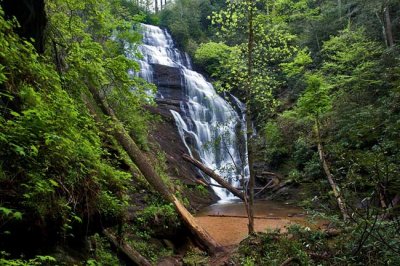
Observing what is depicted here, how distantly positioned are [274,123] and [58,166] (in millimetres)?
18365

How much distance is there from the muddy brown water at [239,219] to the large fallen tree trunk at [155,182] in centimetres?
116

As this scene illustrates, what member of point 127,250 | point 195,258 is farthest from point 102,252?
point 195,258

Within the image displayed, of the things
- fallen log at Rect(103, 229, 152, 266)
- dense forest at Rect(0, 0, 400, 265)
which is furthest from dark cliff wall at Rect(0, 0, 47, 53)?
fallen log at Rect(103, 229, 152, 266)

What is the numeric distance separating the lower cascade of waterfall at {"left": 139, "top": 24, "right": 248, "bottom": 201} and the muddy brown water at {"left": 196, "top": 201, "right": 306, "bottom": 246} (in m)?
2.52

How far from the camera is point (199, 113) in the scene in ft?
77.7

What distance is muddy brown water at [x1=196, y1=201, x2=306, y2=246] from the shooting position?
10227 mm

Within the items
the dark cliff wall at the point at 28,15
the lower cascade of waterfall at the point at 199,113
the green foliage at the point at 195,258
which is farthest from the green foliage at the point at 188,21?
the dark cliff wall at the point at 28,15

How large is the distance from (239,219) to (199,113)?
40.8 feet

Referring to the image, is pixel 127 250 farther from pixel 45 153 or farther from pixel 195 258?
pixel 45 153

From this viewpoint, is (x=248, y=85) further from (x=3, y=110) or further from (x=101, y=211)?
(x=3, y=110)

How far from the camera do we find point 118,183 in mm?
5266

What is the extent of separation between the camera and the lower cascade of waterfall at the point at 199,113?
20.5 m

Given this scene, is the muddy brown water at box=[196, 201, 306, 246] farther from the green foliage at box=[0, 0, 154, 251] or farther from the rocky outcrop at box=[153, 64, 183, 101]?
the rocky outcrop at box=[153, 64, 183, 101]

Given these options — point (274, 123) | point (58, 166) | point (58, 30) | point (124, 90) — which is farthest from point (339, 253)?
point (274, 123)
